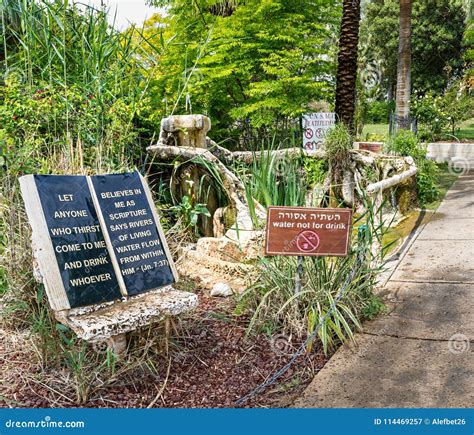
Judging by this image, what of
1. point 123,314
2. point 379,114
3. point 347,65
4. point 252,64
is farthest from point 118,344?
point 379,114

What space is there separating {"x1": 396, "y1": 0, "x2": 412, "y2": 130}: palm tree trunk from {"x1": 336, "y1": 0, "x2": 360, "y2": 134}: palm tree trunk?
15.1 ft

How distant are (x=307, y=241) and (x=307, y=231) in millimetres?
75

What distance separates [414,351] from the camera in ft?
13.9

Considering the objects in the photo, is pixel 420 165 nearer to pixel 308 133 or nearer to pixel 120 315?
pixel 308 133

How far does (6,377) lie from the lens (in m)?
3.89

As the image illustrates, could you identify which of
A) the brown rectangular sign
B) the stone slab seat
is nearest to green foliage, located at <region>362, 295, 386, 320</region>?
the brown rectangular sign

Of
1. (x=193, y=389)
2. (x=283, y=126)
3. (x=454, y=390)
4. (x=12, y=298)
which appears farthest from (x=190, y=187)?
(x=283, y=126)

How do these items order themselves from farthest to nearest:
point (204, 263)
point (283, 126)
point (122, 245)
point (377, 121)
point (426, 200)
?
1. point (377, 121)
2. point (283, 126)
3. point (426, 200)
4. point (204, 263)
5. point (122, 245)

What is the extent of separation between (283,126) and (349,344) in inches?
297

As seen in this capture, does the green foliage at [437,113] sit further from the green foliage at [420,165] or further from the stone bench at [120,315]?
the stone bench at [120,315]

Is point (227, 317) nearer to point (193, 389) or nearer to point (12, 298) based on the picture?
point (193, 389)

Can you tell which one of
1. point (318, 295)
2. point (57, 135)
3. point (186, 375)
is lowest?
point (186, 375)

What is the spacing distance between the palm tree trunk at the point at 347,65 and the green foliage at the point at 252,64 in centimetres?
47

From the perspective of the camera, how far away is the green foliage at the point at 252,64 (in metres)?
10.6
